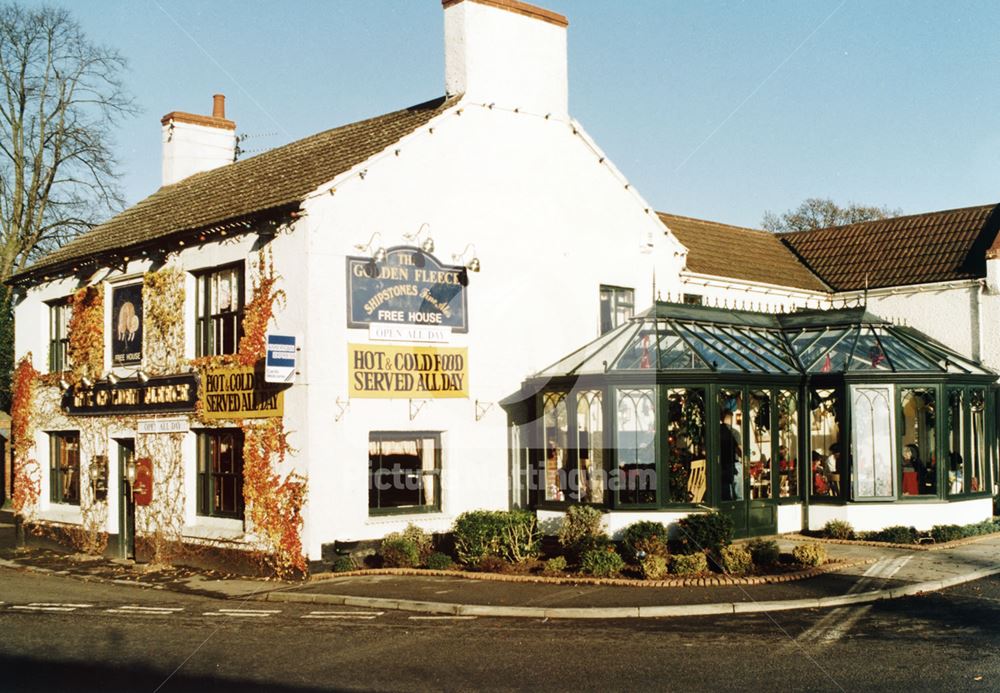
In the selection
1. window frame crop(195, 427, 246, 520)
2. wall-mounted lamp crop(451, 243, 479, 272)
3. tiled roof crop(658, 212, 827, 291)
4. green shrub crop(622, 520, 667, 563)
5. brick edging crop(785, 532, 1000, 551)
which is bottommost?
brick edging crop(785, 532, 1000, 551)

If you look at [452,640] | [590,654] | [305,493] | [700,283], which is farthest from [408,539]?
[700,283]

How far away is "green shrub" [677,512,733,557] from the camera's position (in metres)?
17.2

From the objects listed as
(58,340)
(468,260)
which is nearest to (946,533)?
(468,260)

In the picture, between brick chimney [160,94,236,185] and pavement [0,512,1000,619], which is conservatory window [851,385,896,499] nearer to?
pavement [0,512,1000,619]

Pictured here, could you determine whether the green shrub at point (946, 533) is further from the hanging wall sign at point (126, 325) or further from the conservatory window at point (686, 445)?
the hanging wall sign at point (126, 325)

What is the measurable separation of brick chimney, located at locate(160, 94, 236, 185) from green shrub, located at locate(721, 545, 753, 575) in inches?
717

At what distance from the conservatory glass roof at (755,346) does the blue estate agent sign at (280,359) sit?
541 cm

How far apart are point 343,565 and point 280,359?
364 cm

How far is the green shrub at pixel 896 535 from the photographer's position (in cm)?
1908

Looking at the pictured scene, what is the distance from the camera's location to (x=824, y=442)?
2103 centimetres

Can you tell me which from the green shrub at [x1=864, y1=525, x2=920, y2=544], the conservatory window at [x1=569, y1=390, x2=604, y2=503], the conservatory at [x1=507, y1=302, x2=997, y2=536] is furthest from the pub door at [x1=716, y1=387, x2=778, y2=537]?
the conservatory window at [x1=569, y1=390, x2=604, y2=503]

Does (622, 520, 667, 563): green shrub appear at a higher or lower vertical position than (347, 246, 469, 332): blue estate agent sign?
lower

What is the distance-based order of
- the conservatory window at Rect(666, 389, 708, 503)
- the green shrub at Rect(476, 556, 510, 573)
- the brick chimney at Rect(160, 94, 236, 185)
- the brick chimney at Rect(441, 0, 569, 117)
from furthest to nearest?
the brick chimney at Rect(160, 94, 236, 185) < the brick chimney at Rect(441, 0, 569, 117) < the conservatory window at Rect(666, 389, 708, 503) < the green shrub at Rect(476, 556, 510, 573)

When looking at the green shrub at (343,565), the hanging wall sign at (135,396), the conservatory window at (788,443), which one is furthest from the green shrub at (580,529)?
the hanging wall sign at (135,396)
